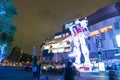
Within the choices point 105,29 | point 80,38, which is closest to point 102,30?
point 105,29

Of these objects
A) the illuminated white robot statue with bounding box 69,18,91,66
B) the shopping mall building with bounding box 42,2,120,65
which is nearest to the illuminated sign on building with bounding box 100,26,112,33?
the shopping mall building with bounding box 42,2,120,65

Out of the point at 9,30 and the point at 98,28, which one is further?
the point at 98,28

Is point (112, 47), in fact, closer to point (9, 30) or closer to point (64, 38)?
point (64, 38)

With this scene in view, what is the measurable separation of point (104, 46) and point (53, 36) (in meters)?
44.1

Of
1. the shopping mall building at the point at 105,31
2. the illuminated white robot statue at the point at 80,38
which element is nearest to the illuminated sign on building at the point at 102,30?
the shopping mall building at the point at 105,31

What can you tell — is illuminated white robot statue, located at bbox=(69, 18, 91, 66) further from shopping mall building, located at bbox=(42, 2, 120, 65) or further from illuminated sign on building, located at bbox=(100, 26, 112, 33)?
illuminated sign on building, located at bbox=(100, 26, 112, 33)

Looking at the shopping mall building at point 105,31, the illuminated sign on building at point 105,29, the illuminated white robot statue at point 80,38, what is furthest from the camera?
the illuminated white robot statue at point 80,38

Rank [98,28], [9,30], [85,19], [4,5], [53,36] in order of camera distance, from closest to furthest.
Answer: [4,5]
[9,30]
[98,28]
[85,19]
[53,36]

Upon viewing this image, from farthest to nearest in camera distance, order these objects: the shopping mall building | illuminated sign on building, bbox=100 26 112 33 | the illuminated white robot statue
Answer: the illuminated white robot statue → illuminated sign on building, bbox=100 26 112 33 → the shopping mall building

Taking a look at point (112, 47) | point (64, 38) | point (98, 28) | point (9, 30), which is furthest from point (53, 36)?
point (9, 30)

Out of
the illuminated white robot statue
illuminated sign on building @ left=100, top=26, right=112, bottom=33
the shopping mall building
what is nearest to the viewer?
the shopping mall building

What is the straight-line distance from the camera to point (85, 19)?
74500mm

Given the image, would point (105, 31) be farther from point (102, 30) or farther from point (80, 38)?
point (80, 38)

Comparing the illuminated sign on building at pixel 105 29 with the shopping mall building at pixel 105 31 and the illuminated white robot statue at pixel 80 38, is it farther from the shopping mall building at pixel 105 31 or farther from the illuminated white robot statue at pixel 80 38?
the illuminated white robot statue at pixel 80 38
